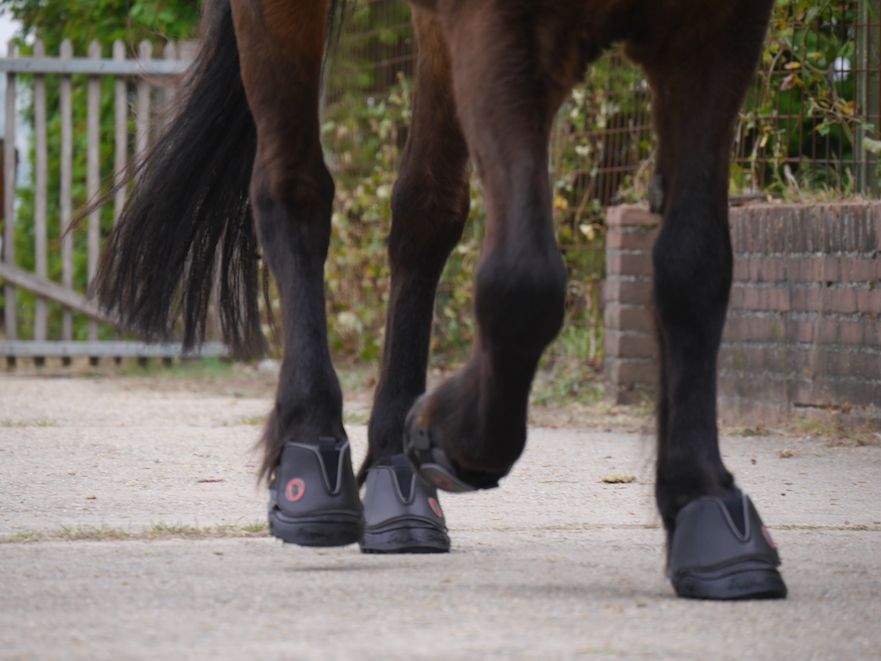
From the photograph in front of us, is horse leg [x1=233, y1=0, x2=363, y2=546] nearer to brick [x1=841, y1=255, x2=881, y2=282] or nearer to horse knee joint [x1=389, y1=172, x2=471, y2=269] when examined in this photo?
horse knee joint [x1=389, y1=172, x2=471, y2=269]

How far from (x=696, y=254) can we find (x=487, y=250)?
35cm

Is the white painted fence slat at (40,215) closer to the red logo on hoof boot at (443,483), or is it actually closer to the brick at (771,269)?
the brick at (771,269)

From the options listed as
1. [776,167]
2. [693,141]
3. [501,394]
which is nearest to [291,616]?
[501,394]

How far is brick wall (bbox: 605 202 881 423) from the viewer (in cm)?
399

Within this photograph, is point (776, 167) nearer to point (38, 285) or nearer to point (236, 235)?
point (236, 235)

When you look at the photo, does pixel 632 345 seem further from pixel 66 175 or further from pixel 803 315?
pixel 66 175

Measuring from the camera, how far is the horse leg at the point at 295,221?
2.16 meters

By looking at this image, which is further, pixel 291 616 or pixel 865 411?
pixel 865 411

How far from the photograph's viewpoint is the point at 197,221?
2.96 metres

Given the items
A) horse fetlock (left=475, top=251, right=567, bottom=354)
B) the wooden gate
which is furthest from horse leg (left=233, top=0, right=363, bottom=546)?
the wooden gate

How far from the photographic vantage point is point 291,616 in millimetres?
1639

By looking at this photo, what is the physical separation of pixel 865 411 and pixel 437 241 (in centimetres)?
211

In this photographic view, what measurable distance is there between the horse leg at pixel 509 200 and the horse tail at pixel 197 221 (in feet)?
3.75

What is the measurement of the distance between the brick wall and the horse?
1.52m
